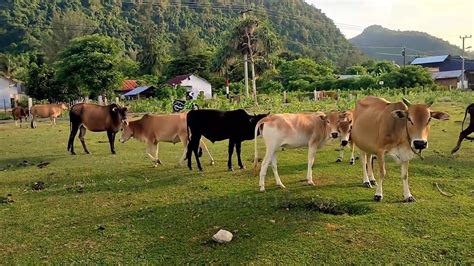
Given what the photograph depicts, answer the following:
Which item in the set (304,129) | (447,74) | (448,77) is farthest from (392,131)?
(447,74)

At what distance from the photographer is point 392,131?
7672mm

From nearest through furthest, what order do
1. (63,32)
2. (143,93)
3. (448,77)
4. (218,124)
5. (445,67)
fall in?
(218,124) < (143,93) < (448,77) < (445,67) < (63,32)

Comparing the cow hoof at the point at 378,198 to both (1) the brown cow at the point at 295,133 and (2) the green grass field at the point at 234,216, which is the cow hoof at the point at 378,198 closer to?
(2) the green grass field at the point at 234,216

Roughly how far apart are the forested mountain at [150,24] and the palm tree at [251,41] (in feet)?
127

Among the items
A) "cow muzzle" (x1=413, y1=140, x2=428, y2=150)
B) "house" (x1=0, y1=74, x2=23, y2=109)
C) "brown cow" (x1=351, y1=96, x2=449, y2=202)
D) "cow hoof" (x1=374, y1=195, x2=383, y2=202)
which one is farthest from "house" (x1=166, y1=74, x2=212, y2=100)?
"cow muzzle" (x1=413, y1=140, x2=428, y2=150)

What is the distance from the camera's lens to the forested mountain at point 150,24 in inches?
3683

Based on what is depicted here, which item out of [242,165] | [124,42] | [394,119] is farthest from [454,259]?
[124,42]

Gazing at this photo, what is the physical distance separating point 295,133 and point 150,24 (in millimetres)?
93171

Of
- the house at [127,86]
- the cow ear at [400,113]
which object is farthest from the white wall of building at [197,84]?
the cow ear at [400,113]

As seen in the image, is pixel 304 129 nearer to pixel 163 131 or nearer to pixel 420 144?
pixel 420 144

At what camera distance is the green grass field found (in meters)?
5.93

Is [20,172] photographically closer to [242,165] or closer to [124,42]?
[242,165]

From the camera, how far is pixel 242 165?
1104 cm

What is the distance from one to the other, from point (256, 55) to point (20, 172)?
A: 97.3 ft
